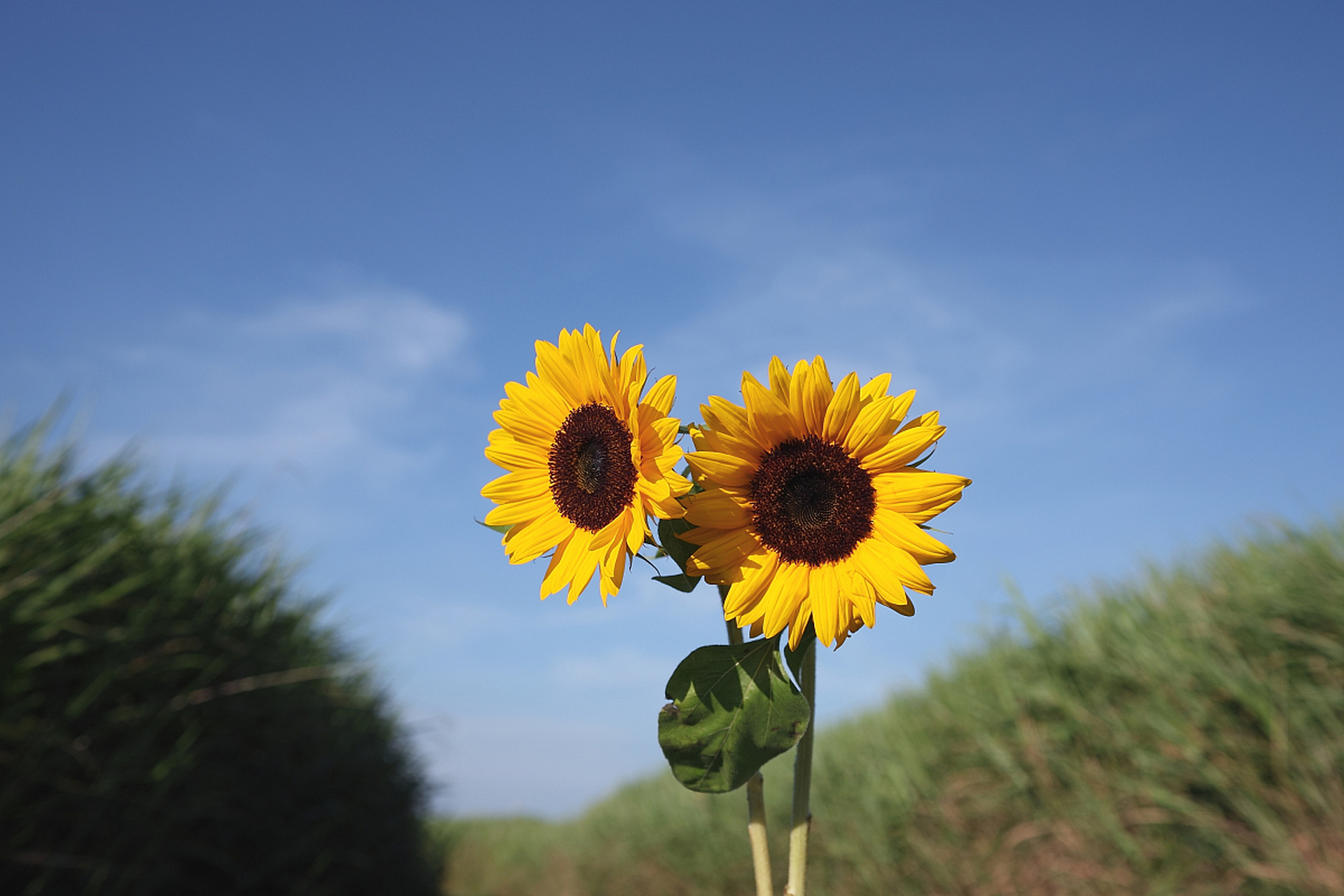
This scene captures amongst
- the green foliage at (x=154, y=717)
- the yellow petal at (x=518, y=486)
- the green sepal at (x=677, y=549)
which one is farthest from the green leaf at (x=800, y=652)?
the green foliage at (x=154, y=717)

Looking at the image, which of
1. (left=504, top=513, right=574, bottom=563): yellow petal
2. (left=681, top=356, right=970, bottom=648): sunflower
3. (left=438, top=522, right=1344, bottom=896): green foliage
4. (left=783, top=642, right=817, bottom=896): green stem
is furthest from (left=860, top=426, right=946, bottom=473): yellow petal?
(left=438, top=522, right=1344, bottom=896): green foliage

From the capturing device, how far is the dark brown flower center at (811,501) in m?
1.04

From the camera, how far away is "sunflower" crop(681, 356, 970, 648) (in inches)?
39.1

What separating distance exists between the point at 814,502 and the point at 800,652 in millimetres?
183

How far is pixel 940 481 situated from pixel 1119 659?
14.4 feet

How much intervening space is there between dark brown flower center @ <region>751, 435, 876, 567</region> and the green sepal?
88mm

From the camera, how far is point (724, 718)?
3.25ft

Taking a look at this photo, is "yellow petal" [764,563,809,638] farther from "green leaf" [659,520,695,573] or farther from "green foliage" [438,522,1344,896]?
"green foliage" [438,522,1344,896]

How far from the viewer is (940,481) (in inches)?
39.3

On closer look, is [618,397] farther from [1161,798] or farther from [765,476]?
[1161,798]

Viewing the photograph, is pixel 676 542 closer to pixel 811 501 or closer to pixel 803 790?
pixel 811 501

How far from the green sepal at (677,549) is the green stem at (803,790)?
0.17m

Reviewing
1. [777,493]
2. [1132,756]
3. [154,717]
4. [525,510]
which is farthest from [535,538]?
[1132,756]

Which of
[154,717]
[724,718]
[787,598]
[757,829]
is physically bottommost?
[757,829]
